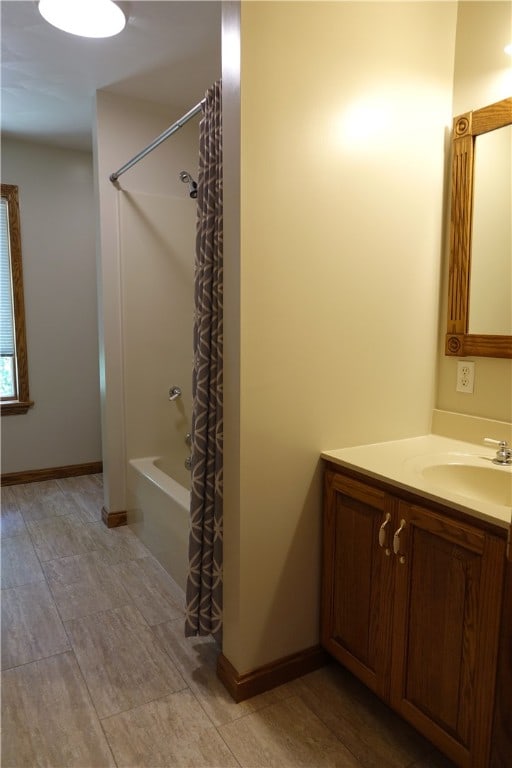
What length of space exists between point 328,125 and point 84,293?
114 inches

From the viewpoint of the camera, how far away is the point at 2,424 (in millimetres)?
3748

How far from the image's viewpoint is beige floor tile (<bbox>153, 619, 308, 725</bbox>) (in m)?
1.63

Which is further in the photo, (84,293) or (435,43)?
(84,293)

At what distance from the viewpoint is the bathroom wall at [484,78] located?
1.71m

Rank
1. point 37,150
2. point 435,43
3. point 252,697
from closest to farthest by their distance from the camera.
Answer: point 252,697, point 435,43, point 37,150

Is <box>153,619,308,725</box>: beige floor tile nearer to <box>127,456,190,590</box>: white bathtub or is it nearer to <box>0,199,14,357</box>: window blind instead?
<box>127,456,190,590</box>: white bathtub

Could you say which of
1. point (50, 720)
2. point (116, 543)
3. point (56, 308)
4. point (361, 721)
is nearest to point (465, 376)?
point (361, 721)

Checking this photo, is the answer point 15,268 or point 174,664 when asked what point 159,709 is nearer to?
point 174,664

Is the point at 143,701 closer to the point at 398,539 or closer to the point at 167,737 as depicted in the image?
the point at 167,737

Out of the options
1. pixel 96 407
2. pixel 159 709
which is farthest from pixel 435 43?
pixel 96 407

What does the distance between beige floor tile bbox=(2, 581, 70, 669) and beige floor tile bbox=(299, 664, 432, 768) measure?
101cm

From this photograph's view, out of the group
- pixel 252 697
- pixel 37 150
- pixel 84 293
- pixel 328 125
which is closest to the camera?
pixel 328 125

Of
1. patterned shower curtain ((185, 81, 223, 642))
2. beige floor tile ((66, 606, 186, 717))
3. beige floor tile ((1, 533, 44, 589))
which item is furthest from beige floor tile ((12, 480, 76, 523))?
patterned shower curtain ((185, 81, 223, 642))

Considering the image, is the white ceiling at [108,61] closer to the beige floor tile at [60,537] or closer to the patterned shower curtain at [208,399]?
the patterned shower curtain at [208,399]
